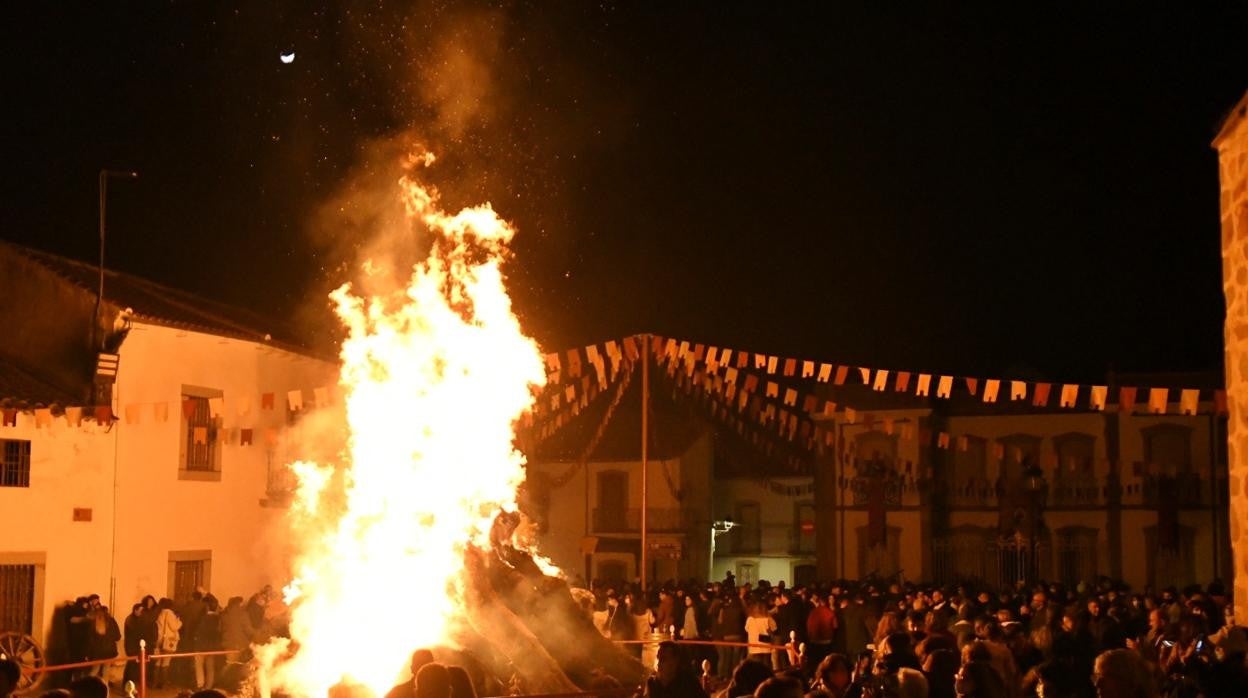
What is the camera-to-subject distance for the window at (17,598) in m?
19.9

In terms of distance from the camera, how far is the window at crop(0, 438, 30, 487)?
20094 millimetres

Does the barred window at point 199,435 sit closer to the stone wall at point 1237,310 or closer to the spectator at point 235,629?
the spectator at point 235,629

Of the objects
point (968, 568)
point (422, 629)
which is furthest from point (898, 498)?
point (422, 629)

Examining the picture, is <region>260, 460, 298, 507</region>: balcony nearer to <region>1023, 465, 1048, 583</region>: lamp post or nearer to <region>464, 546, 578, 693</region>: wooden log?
<region>464, 546, 578, 693</region>: wooden log

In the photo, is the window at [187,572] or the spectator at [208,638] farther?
the window at [187,572]

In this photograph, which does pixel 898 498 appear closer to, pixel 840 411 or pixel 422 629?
pixel 840 411

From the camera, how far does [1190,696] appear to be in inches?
296

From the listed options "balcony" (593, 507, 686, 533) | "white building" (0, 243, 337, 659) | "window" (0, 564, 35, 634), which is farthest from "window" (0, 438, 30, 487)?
"balcony" (593, 507, 686, 533)

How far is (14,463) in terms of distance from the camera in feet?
66.4

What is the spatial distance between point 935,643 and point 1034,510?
33214 millimetres

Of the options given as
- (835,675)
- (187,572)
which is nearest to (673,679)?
(835,675)

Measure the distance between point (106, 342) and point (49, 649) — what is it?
510cm

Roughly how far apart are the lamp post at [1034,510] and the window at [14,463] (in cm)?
2952

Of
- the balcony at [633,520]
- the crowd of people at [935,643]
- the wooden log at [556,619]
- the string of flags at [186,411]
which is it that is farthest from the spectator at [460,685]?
the balcony at [633,520]
